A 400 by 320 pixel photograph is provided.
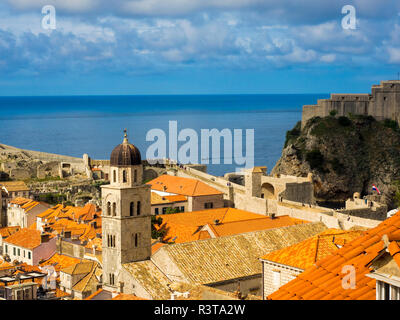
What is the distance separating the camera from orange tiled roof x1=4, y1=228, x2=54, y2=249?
23.3 m

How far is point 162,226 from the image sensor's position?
78.4 ft

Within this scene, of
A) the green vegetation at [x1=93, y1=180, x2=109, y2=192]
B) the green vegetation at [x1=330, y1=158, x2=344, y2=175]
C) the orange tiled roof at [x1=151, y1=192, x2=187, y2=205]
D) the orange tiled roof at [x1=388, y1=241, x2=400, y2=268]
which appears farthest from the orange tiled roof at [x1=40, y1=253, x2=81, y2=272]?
the green vegetation at [x1=330, y1=158, x2=344, y2=175]

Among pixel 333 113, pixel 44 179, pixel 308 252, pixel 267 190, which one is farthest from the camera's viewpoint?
pixel 333 113

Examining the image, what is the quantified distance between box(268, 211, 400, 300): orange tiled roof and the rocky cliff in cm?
5037

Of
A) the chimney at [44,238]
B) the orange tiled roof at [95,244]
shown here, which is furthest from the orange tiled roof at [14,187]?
the orange tiled roof at [95,244]

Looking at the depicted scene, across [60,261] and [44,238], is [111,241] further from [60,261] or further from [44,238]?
[44,238]

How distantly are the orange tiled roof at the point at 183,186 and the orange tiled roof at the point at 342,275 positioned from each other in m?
25.7

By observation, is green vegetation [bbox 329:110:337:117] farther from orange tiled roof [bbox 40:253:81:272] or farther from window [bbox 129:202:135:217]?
window [bbox 129:202:135:217]

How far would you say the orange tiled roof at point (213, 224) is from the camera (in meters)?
22.5

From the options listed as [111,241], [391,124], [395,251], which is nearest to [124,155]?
[111,241]

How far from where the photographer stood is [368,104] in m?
56.2

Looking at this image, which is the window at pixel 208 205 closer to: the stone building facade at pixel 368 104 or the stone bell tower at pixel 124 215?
the stone bell tower at pixel 124 215

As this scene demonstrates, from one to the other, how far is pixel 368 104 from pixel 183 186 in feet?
95.1

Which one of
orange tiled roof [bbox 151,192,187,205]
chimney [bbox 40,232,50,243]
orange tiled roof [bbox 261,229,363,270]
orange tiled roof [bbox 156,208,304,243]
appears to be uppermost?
orange tiled roof [bbox 261,229,363,270]
